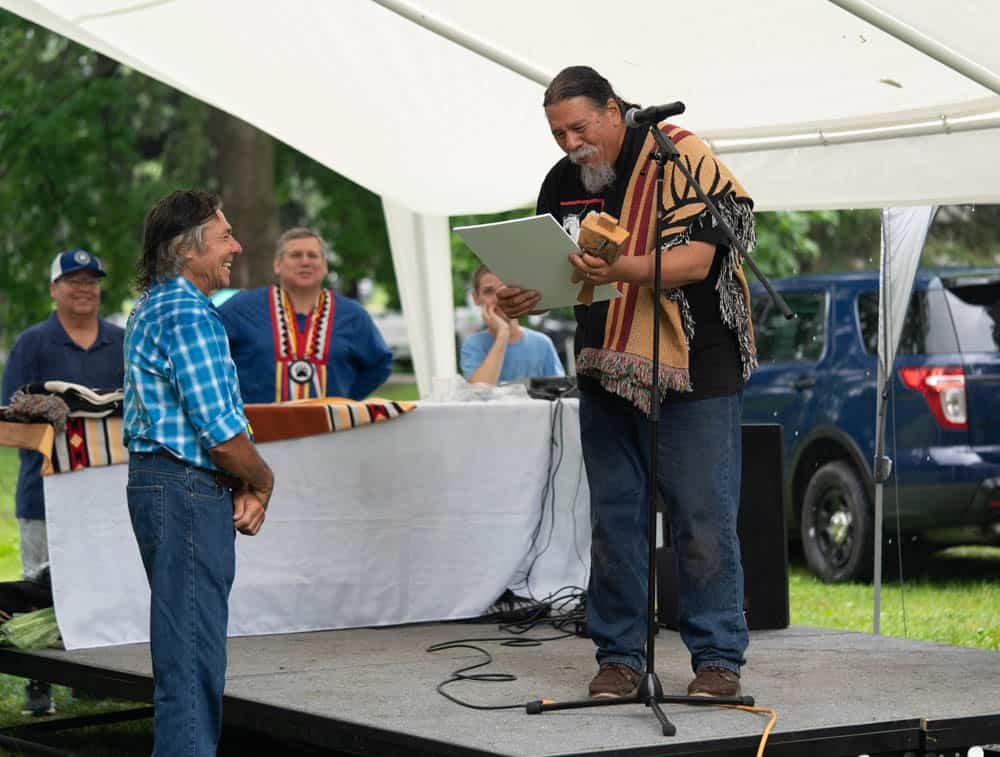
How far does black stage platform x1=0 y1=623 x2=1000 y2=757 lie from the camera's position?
427cm

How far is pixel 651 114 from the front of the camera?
4.28 metres

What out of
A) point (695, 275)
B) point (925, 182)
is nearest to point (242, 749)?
point (695, 275)

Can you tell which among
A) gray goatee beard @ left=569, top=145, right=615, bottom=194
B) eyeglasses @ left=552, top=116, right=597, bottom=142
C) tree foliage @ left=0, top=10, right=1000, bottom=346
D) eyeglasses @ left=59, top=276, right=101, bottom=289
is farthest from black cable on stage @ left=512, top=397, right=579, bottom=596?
tree foliage @ left=0, top=10, right=1000, bottom=346

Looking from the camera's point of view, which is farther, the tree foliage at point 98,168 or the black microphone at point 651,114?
the tree foliage at point 98,168

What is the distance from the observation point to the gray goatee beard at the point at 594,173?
4.61 meters

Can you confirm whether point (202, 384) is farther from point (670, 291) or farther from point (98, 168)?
point (98, 168)

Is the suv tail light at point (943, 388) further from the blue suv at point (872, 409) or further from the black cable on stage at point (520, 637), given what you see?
the black cable on stage at point (520, 637)

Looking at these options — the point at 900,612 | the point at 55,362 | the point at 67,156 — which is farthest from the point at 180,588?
the point at 67,156

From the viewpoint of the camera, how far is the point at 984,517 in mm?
7703

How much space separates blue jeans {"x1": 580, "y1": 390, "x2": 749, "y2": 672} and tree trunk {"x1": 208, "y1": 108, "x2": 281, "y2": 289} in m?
9.72

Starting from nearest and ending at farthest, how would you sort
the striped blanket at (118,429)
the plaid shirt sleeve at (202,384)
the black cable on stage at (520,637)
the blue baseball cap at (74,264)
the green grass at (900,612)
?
1. the plaid shirt sleeve at (202,384)
2. the black cable on stage at (520,637)
3. the striped blanket at (118,429)
4. the green grass at (900,612)
5. the blue baseball cap at (74,264)

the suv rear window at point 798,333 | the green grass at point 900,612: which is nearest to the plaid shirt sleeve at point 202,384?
the green grass at point 900,612

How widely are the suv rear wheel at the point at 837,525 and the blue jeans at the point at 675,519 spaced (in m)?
4.45

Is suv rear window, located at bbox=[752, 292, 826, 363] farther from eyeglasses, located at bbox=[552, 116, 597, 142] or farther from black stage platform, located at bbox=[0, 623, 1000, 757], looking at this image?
eyeglasses, located at bbox=[552, 116, 597, 142]
